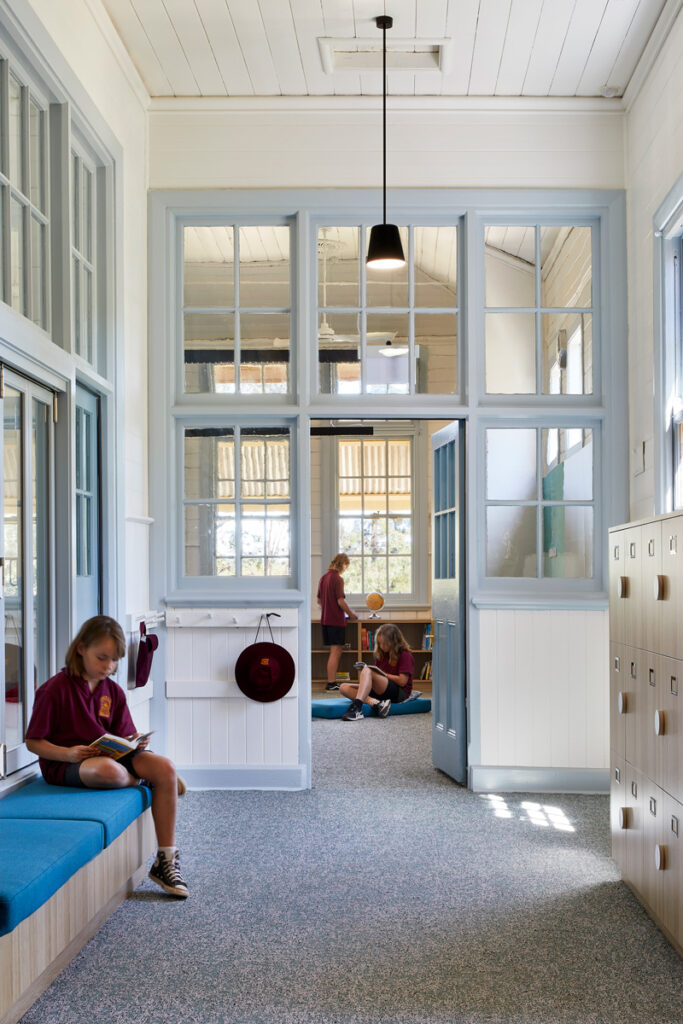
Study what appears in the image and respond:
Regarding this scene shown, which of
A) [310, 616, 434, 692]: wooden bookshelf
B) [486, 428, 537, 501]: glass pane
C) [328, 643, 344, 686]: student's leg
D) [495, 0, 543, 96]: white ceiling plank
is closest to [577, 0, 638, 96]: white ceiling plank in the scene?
[495, 0, 543, 96]: white ceiling plank

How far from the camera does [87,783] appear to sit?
3.83m

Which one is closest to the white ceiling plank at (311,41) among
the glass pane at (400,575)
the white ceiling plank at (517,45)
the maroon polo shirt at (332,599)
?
the white ceiling plank at (517,45)

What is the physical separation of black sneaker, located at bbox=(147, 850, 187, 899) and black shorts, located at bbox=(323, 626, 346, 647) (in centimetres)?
576

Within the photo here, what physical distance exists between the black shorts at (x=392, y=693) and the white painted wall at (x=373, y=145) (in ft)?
14.1

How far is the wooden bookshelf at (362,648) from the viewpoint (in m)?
10.2

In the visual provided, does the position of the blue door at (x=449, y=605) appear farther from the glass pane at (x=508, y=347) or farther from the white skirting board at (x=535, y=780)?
the glass pane at (x=508, y=347)

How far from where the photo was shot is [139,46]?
17.3ft

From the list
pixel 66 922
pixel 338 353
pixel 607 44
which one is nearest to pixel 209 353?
pixel 338 353

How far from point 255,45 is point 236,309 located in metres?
1.44

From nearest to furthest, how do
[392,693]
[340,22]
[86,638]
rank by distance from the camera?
[86,638] → [340,22] → [392,693]

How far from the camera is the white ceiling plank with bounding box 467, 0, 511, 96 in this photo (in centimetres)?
490

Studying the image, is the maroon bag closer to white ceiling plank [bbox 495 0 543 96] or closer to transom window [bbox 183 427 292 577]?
transom window [bbox 183 427 292 577]

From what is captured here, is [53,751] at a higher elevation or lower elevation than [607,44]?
lower

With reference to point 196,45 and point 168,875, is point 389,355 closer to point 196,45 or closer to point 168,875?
point 196,45
